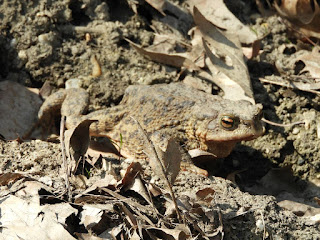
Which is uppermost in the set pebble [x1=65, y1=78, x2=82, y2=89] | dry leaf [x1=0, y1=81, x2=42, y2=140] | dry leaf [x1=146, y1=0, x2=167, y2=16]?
dry leaf [x1=146, y1=0, x2=167, y2=16]

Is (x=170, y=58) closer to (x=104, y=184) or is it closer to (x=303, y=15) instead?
(x=303, y=15)

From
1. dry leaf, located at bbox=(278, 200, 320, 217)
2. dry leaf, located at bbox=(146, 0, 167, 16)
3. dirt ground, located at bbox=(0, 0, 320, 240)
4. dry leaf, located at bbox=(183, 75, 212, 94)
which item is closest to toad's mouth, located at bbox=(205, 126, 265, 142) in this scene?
dirt ground, located at bbox=(0, 0, 320, 240)

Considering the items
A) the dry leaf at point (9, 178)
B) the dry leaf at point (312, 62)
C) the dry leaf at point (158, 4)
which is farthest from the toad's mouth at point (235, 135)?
the dry leaf at point (158, 4)

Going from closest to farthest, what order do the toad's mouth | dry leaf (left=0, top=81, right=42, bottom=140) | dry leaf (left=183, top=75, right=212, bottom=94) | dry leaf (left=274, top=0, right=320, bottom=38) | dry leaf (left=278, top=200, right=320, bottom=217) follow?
dry leaf (left=278, top=200, right=320, bottom=217), the toad's mouth, dry leaf (left=0, top=81, right=42, bottom=140), dry leaf (left=183, top=75, right=212, bottom=94), dry leaf (left=274, top=0, right=320, bottom=38)

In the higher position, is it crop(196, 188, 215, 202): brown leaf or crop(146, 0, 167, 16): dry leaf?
crop(146, 0, 167, 16): dry leaf

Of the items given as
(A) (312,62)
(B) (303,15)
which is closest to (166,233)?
(A) (312,62)

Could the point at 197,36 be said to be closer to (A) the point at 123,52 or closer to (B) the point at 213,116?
(A) the point at 123,52

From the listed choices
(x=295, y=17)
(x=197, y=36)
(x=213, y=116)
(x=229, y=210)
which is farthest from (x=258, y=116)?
(x=295, y=17)

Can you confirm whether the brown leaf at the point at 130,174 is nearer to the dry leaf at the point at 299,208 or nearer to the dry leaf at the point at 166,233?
the dry leaf at the point at 166,233

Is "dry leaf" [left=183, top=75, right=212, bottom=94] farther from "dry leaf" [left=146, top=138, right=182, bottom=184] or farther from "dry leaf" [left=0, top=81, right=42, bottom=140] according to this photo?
"dry leaf" [left=146, top=138, right=182, bottom=184]
